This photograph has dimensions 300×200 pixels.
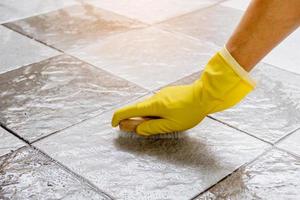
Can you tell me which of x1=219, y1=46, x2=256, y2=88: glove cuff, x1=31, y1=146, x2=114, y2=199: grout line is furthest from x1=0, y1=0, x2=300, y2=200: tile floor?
x1=219, y1=46, x2=256, y2=88: glove cuff

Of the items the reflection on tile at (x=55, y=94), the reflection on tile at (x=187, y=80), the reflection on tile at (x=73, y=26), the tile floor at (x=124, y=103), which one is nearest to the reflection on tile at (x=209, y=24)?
the tile floor at (x=124, y=103)

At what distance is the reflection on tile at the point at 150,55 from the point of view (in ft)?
4.91

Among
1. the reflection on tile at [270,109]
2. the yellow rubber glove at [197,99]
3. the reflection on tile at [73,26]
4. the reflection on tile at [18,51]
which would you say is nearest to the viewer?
the yellow rubber glove at [197,99]

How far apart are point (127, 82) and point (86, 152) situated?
356mm

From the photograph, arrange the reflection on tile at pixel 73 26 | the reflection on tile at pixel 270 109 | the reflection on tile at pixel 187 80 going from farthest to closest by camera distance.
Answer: the reflection on tile at pixel 73 26
the reflection on tile at pixel 187 80
the reflection on tile at pixel 270 109

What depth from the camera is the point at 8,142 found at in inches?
46.2

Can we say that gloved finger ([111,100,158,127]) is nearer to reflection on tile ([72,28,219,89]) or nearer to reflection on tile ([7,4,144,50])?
reflection on tile ([72,28,219,89])

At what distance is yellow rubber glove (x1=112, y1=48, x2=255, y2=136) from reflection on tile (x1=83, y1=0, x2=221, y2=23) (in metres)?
0.73

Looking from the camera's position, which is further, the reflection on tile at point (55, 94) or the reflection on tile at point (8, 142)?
the reflection on tile at point (55, 94)

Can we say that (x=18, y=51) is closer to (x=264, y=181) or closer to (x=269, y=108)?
(x=269, y=108)

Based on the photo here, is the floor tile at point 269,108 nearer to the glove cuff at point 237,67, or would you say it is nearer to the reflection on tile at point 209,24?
the glove cuff at point 237,67

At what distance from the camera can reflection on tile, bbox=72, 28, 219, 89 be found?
58.9 inches

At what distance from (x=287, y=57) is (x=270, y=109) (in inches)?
13.9

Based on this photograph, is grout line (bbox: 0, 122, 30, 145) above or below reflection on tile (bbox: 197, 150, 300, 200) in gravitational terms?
below
